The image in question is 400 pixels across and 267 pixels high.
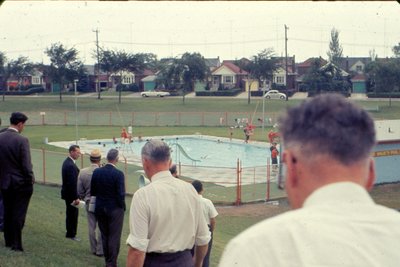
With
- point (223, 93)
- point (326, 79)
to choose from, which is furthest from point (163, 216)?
point (223, 93)

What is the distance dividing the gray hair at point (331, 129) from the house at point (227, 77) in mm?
67684

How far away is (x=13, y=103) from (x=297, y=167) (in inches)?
2306

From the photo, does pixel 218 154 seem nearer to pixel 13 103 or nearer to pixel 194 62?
pixel 13 103

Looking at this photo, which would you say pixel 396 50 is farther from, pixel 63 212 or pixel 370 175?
pixel 370 175

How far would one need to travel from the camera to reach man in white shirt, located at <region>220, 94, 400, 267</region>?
150cm

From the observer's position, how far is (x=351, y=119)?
66.4 inches

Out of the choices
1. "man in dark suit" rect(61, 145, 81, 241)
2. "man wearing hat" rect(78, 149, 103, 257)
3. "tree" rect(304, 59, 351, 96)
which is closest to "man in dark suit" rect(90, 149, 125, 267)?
"man wearing hat" rect(78, 149, 103, 257)

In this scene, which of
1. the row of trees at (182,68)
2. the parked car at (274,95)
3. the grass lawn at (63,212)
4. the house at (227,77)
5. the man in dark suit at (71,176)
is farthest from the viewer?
the house at (227,77)

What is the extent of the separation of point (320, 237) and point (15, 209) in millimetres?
6510

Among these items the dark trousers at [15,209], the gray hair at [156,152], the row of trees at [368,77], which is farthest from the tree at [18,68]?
the gray hair at [156,152]

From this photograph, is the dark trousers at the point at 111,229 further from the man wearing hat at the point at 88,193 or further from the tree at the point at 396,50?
the tree at the point at 396,50

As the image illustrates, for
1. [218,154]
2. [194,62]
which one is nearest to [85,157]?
[218,154]

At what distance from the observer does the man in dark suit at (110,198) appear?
7.47 m

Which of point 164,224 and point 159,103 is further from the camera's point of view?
point 159,103
